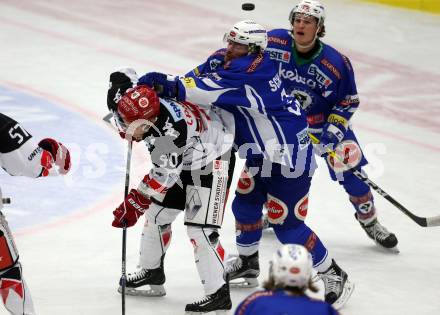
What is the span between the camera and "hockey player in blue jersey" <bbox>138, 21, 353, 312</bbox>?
5250 mm

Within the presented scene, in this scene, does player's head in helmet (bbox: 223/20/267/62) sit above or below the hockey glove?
above

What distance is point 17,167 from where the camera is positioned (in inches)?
183

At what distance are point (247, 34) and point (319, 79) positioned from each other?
0.91 meters

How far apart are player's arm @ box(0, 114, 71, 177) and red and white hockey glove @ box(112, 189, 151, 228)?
0.52 m

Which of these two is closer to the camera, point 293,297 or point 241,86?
point 293,297

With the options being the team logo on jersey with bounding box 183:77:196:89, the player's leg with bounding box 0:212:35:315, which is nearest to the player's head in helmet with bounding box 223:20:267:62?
the team logo on jersey with bounding box 183:77:196:89

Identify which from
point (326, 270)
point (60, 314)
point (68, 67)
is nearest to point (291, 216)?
point (326, 270)

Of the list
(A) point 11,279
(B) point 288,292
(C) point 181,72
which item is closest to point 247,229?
(A) point 11,279

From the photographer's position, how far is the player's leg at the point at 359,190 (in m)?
6.32

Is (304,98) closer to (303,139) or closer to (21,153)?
(303,139)

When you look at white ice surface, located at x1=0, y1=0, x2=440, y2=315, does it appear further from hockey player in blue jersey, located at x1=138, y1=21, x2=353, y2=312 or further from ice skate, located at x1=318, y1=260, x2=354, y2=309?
hockey player in blue jersey, located at x1=138, y1=21, x2=353, y2=312

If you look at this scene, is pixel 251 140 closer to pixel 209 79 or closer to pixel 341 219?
pixel 209 79

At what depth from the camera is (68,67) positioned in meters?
9.67

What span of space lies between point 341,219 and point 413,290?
1.11 m
